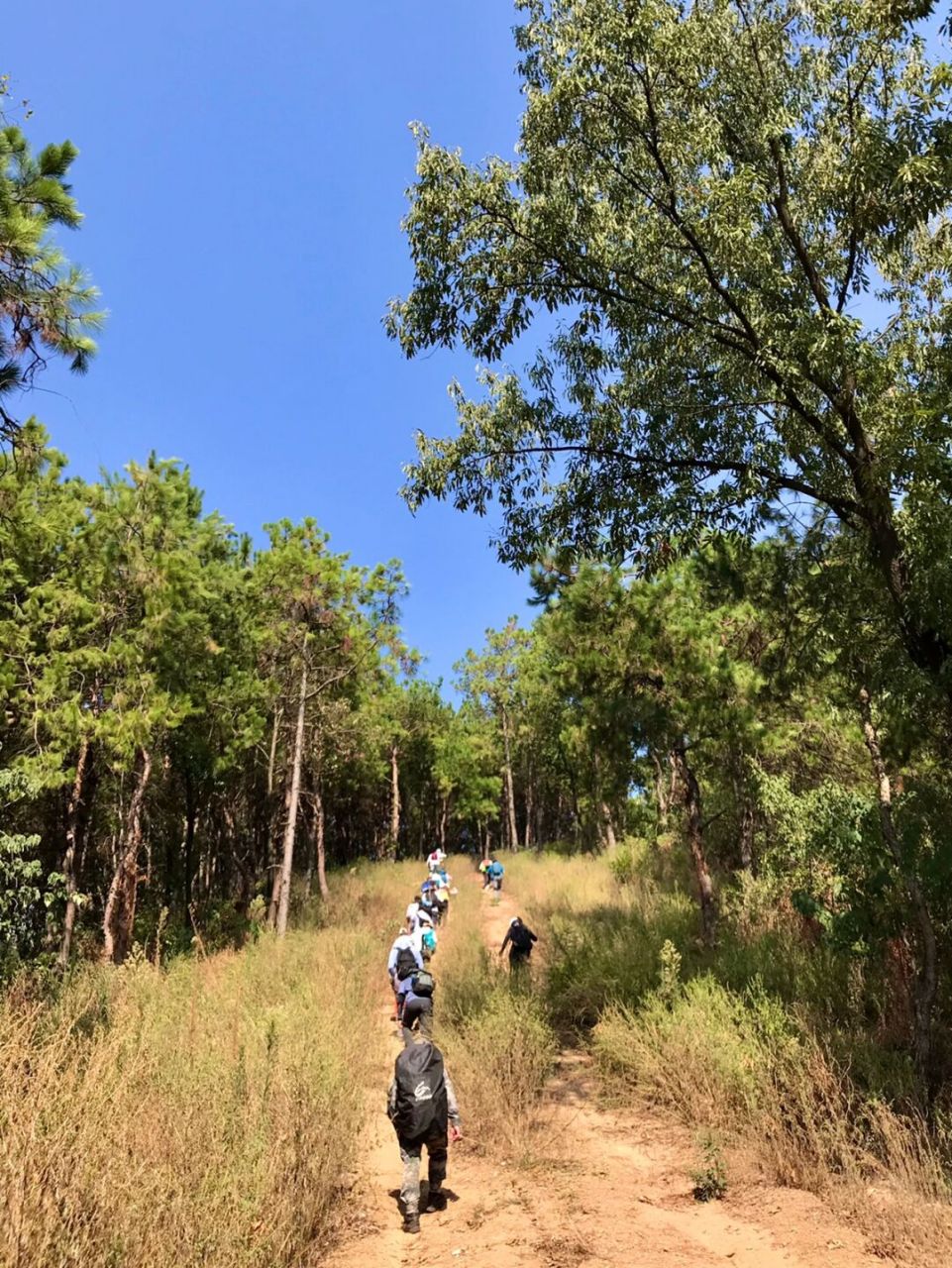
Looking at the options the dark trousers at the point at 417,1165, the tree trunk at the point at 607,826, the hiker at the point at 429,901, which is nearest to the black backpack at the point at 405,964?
the dark trousers at the point at 417,1165

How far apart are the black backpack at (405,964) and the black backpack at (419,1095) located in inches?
178

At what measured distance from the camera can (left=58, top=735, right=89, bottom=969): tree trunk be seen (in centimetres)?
1087

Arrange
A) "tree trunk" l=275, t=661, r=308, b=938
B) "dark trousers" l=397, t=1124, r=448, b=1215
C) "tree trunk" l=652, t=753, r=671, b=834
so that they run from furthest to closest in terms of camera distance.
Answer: "tree trunk" l=652, t=753, r=671, b=834, "tree trunk" l=275, t=661, r=308, b=938, "dark trousers" l=397, t=1124, r=448, b=1215

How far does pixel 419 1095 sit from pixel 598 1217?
1539 millimetres

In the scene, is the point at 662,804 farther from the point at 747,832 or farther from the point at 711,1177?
the point at 711,1177

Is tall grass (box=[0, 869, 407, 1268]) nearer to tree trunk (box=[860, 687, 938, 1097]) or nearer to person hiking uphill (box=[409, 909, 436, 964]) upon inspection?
tree trunk (box=[860, 687, 938, 1097])

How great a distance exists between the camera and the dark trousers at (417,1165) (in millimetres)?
5336

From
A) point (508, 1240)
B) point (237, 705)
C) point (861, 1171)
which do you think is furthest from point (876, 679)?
point (237, 705)

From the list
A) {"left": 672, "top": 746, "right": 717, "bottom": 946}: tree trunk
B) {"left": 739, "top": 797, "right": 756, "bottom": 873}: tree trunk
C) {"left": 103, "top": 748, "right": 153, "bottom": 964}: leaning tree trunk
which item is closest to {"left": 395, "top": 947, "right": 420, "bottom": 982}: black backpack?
{"left": 672, "top": 746, "right": 717, "bottom": 946}: tree trunk

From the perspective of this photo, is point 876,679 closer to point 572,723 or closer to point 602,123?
point 602,123

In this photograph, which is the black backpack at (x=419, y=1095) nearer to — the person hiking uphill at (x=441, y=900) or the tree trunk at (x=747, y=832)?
the tree trunk at (x=747, y=832)

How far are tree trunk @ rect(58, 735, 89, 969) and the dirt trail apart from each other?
6631mm

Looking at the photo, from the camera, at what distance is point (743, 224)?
594 centimetres

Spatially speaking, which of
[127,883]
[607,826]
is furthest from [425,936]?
[607,826]
